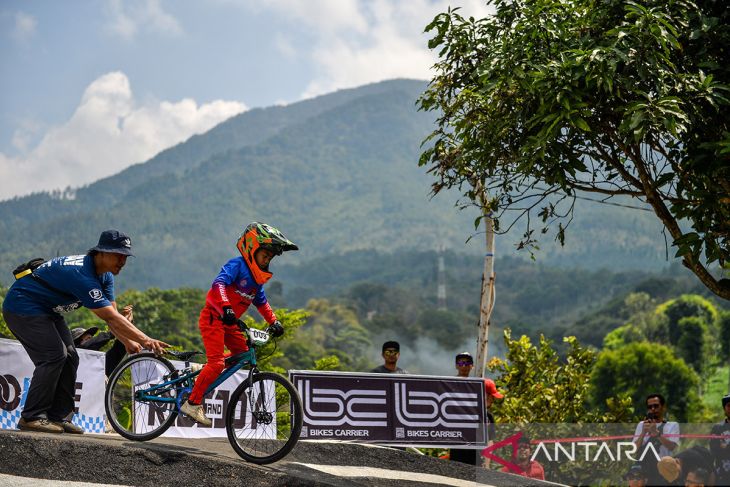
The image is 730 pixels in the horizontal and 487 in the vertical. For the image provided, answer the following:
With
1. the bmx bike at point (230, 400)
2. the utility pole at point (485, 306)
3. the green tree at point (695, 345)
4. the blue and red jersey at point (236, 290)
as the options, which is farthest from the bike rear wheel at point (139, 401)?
the green tree at point (695, 345)

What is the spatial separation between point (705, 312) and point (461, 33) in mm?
117302

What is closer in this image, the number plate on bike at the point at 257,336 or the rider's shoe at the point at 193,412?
the number plate on bike at the point at 257,336

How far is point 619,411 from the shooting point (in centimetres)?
2544

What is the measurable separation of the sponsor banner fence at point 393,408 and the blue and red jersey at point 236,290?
9.82ft

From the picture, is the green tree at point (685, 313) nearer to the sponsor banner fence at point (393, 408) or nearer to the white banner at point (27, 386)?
the sponsor banner fence at point (393, 408)

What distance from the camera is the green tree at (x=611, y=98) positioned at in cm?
1098

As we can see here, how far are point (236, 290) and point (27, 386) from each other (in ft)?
12.4

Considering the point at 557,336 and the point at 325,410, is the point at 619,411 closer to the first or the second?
the point at 325,410

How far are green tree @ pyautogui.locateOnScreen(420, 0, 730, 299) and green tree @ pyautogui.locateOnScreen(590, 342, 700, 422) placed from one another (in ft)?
257

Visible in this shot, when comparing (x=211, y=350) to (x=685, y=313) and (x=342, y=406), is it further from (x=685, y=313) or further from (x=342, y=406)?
(x=685, y=313)

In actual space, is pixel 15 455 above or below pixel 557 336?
below

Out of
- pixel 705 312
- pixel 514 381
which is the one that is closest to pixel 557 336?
pixel 705 312

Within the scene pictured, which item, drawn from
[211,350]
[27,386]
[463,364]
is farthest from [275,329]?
[463,364]

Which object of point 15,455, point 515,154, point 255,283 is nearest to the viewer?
point 15,455
